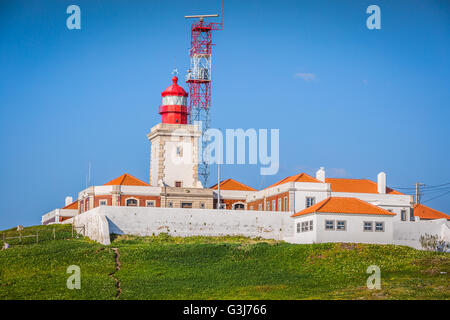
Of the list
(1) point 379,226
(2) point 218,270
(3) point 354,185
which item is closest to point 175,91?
(3) point 354,185

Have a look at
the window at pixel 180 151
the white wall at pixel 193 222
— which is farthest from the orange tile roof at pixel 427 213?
the window at pixel 180 151

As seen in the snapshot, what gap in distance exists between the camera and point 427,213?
256 feet

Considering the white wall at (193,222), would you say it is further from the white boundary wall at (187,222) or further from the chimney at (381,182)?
the chimney at (381,182)

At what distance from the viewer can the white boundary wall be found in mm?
61812

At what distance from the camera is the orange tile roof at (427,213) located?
3031 inches

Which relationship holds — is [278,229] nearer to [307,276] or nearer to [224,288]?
[307,276]

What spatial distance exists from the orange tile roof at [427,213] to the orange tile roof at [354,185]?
5694 mm

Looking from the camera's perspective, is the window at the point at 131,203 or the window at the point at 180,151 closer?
the window at the point at 131,203

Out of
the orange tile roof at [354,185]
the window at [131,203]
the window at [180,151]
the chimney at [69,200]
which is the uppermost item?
the window at [180,151]

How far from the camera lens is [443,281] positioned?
4522 centimetres

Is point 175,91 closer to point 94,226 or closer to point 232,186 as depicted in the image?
point 232,186
